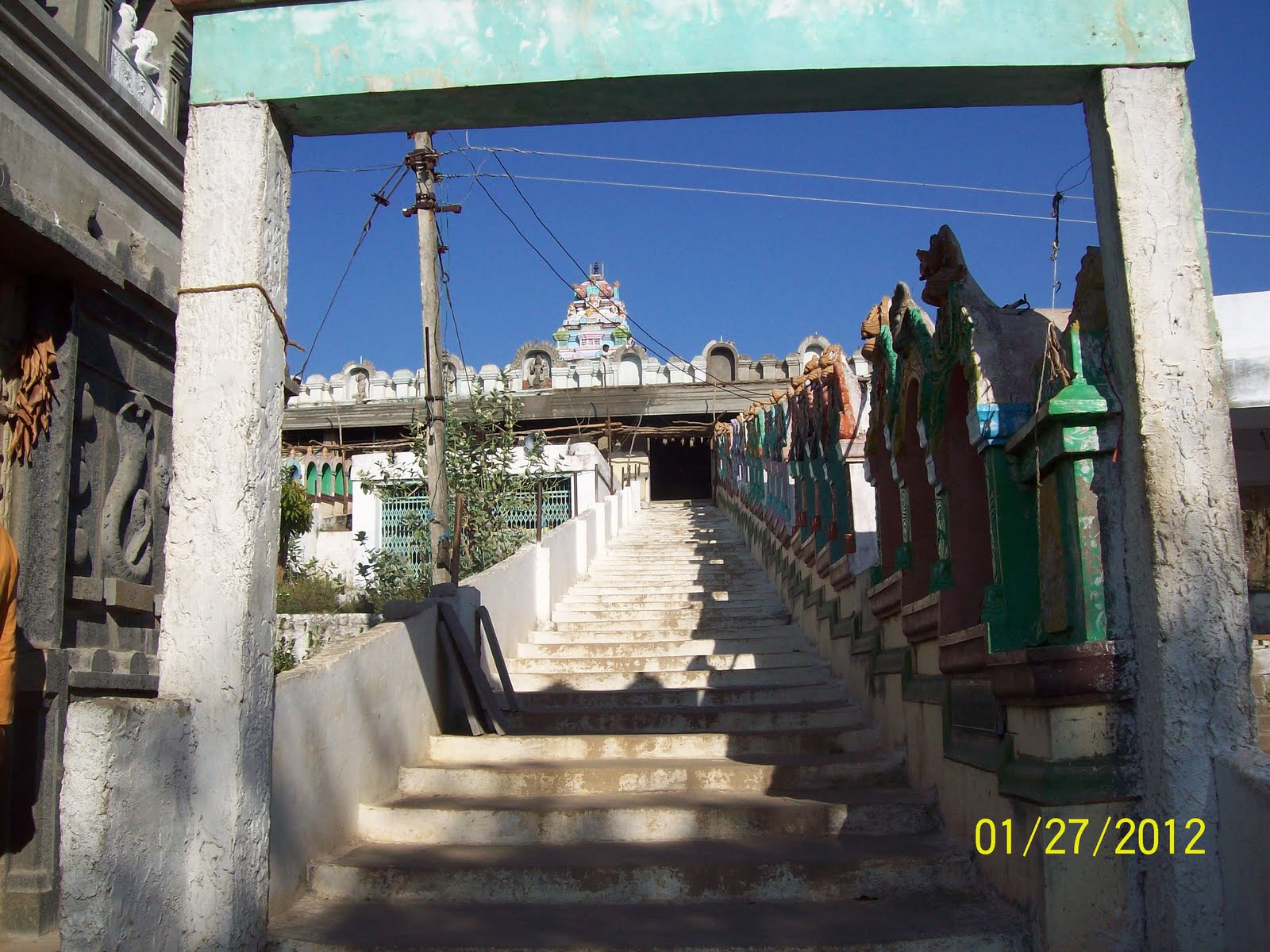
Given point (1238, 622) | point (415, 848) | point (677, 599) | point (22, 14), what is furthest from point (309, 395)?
point (1238, 622)

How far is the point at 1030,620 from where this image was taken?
4191mm

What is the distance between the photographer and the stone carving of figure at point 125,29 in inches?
296

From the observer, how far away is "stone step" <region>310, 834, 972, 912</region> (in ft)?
14.4

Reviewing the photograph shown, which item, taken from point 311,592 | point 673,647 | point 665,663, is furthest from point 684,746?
point 311,592

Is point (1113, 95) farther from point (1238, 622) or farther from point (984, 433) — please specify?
point (1238, 622)

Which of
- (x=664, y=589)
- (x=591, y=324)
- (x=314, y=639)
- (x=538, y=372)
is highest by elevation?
(x=591, y=324)

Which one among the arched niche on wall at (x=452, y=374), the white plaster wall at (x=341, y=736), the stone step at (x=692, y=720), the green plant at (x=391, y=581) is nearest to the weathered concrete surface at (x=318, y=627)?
the green plant at (x=391, y=581)

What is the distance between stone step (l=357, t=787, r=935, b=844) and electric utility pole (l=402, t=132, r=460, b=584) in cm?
708

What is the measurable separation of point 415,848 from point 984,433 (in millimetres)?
2939

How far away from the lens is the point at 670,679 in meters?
7.93

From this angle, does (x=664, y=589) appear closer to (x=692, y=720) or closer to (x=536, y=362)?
(x=692, y=720)

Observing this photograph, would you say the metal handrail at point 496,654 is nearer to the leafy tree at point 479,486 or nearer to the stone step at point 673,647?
the stone step at point 673,647

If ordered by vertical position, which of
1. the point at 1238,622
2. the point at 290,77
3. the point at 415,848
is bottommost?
the point at 415,848
